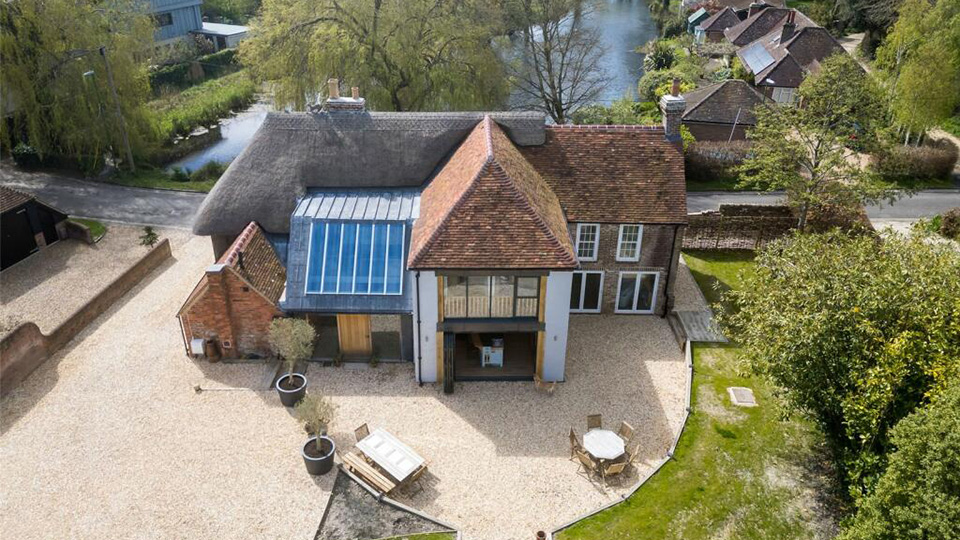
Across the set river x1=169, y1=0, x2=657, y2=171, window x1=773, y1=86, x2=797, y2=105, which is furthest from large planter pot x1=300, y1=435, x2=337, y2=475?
window x1=773, y1=86, x2=797, y2=105

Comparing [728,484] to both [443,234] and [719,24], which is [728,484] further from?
[719,24]

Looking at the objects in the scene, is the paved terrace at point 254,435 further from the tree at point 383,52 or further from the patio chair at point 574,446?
the tree at point 383,52

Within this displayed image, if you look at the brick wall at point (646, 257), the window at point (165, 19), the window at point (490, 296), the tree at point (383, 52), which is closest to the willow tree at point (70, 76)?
the tree at point (383, 52)

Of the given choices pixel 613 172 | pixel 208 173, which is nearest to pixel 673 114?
pixel 613 172

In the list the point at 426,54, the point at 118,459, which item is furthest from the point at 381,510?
the point at 426,54

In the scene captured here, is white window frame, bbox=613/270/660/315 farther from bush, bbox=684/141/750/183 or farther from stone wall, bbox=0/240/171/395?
stone wall, bbox=0/240/171/395

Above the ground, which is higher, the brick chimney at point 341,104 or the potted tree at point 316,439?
the brick chimney at point 341,104

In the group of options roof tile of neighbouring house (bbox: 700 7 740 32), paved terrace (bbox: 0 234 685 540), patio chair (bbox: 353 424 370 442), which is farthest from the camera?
roof tile of neighbouring house (bbox: 700 7 740 32)
